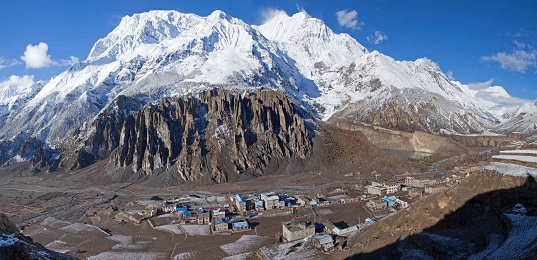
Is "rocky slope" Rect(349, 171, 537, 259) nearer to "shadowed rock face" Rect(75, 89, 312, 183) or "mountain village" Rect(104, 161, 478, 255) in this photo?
"mountain village" Rect(104, 161, 478, 255)

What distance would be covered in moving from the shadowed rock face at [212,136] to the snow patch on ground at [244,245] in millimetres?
55981

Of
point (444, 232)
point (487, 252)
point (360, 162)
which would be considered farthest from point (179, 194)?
point (487, 252)

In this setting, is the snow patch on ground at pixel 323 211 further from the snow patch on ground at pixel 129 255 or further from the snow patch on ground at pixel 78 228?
the snow patch on ground at pixel 78 228

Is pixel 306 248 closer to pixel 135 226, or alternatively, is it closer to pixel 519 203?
pixel 519 203

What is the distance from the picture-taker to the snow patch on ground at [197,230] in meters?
60.6

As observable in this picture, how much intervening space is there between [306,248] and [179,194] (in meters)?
55.6

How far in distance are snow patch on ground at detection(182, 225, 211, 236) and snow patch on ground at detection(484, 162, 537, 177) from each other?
40.3 m

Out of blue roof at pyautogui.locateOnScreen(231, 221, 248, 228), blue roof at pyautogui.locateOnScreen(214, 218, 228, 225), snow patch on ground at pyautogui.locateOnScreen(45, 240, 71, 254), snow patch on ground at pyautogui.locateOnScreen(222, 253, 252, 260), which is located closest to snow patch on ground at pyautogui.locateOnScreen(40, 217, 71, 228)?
snow patch on ground at pyautogui.locateOnScreen(45, 240, 71, 254)

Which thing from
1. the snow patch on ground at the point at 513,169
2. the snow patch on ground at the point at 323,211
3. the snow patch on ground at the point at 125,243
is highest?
the snow patch on ground at the point at 513,169

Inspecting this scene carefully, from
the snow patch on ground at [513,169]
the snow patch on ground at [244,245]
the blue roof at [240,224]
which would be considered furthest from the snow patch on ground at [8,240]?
the snow patch on ground at [513,169]

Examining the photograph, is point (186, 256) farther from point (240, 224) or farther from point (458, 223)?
point (458, 223)

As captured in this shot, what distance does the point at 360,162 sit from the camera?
127 m

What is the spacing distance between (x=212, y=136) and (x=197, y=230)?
212 feet

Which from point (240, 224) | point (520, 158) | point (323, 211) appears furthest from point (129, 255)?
point (520, 158)
